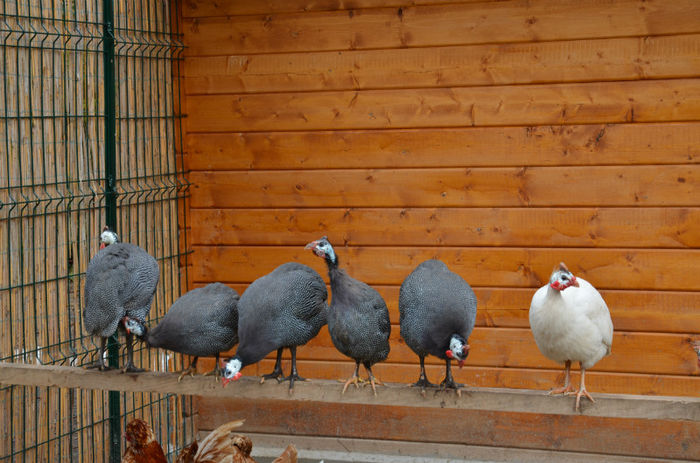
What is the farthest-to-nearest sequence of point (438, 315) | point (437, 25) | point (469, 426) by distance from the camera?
1. point (469, 426)
2. point (437, 25)
3. point (438, 315)

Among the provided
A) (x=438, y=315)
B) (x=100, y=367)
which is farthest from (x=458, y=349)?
(x=100, y=367)

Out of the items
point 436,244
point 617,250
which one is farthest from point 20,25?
point 617,250

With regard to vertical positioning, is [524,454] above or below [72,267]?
below

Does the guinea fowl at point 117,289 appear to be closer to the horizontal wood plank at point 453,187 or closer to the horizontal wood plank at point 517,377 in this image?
the horizontal wood plank at point 517,377

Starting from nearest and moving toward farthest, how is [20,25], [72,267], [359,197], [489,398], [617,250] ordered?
1. [489,398]
2. [20,25]
3. [72,267]
4. [617,250]
5. [359,197]

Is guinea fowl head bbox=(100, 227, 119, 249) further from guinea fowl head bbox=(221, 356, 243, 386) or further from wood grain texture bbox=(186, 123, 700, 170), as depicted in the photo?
wood grain texture bbox=(186, 123, 700, 170)

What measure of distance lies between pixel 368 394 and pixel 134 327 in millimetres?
989

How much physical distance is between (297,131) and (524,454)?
2.22 metres

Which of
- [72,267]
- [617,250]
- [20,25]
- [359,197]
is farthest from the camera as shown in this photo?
[359,197]

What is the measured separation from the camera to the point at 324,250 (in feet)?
11.3

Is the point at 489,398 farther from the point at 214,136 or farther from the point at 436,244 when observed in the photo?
the point at 214,136

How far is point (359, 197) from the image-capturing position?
16.4 ft

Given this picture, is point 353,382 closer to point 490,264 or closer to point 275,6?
point 490,264

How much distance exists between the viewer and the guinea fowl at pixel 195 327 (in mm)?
3580
